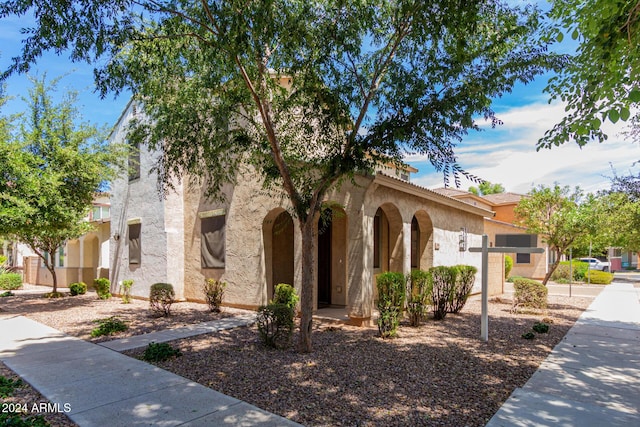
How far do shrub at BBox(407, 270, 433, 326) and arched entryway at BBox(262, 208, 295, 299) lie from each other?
13.7ft

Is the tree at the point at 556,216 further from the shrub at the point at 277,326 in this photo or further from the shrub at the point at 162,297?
the shrub at the point at 162,297

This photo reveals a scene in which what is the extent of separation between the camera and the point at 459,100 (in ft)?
20.3

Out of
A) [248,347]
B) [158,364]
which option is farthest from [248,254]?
[158,364]

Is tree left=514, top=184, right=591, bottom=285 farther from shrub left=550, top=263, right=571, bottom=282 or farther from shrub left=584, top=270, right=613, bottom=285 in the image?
shrub left=550, top=263, right=571, bottom=282

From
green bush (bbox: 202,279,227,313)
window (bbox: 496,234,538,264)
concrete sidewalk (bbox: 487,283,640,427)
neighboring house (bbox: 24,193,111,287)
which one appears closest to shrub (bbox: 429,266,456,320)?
window (bbox: 496,234,538,264)

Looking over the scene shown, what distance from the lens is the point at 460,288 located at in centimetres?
1148

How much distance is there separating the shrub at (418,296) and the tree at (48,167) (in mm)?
10708

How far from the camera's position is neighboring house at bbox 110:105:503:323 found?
9742 millimetres

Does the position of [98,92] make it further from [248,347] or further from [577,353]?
[577,353]

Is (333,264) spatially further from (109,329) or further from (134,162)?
(134,162)

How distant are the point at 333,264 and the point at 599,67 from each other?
30.8ft

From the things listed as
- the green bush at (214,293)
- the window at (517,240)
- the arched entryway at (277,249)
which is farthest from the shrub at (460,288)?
the green bush at (214,293)

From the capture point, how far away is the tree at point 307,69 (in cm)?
561

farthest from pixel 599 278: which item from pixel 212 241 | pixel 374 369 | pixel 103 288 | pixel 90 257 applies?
pixel 90 257
